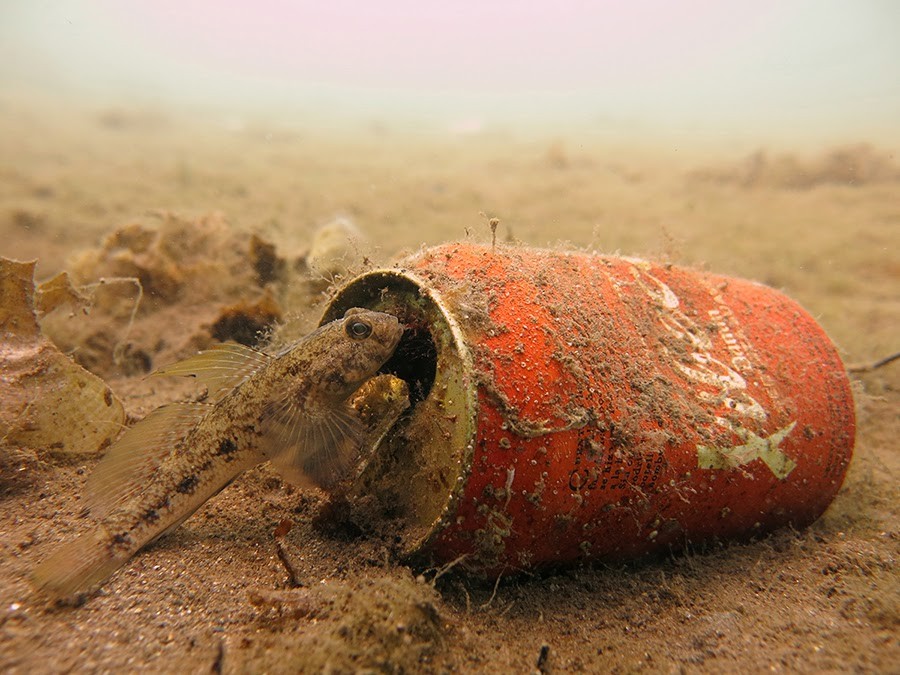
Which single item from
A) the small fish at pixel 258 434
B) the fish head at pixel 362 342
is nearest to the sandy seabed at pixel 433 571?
the small fish at pixel 258 434

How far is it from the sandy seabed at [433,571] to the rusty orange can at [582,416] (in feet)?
0.83

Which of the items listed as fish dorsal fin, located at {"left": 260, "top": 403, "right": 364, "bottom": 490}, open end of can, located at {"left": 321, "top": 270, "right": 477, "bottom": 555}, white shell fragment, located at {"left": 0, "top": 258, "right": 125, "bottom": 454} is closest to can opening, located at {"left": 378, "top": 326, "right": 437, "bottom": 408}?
open end of can, located at {"left": 321, "top": 270, "right": 477, "bottom": 555}

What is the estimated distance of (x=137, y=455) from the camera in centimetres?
241

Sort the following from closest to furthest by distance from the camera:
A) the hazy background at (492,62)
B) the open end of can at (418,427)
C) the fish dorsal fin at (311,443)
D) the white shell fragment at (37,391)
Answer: the open end of can at (418,427), the fish dorsal fin at (311,443), the white shell fragment at (37,391), the hazy background at (492,62)

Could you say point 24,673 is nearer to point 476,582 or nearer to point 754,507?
point 476,582

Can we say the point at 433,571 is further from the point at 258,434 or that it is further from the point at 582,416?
the point at 258,434

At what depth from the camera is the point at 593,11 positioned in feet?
300

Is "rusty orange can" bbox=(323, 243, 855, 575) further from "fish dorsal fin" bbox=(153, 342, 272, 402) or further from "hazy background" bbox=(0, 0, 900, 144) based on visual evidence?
"hazy background" bbox=(0, 0, 900, 144)

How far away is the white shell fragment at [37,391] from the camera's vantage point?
267cm

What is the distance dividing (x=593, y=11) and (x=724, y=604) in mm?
112517

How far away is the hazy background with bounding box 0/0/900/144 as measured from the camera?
91.1 feet

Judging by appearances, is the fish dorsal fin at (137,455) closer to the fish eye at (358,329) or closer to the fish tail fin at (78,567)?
the fish tail fin at (78,567)

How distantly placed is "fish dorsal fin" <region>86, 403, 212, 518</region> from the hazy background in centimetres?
1523

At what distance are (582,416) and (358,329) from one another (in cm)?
113
